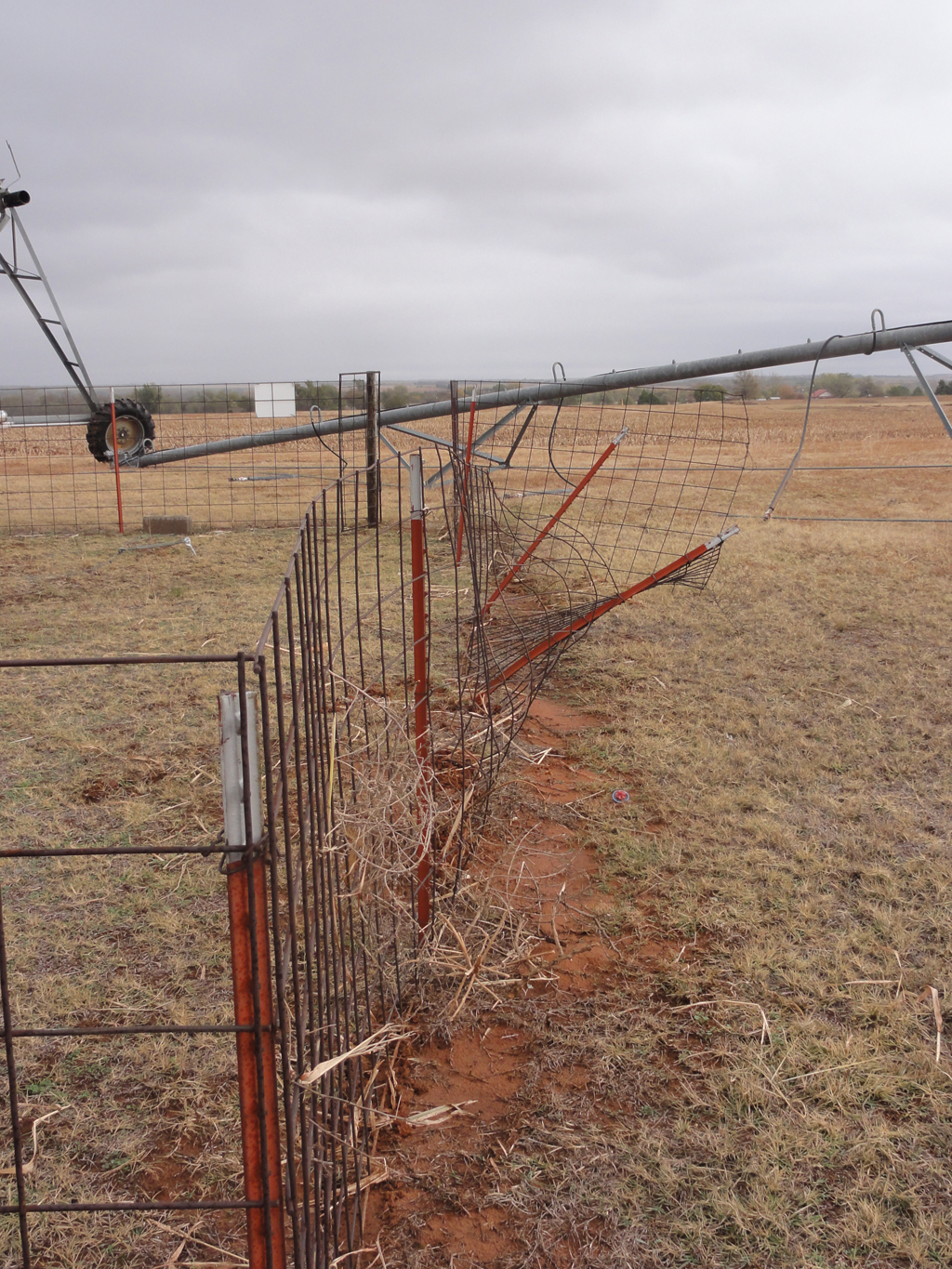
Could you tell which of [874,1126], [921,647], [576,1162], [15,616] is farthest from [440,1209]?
[15,616]

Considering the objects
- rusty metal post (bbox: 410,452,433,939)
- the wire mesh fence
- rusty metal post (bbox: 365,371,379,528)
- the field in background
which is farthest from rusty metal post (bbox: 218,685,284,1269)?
rusty metal post (bbox: 365,371,379,528)

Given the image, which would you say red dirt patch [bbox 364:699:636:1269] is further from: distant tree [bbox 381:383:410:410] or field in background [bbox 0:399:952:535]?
distant tree [bbox 381:383:410:410]

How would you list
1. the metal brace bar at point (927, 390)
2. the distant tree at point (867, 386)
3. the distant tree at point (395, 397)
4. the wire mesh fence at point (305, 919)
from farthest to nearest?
the distant tree at point (867, 386) < the distant tree at point (395, 397) < the metal brace bar at point (927, 390) < the wire mesh fence at point (305, 919)

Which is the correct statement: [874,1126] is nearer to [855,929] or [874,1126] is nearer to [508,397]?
[855,929]

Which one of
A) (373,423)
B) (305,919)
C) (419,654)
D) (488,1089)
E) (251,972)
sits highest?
(373,423)

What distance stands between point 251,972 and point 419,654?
66.1 inches

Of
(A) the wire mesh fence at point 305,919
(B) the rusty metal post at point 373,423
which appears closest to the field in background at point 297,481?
(B) the rusty metal post at point 373,423

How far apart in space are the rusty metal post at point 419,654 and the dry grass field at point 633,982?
408 millimetres

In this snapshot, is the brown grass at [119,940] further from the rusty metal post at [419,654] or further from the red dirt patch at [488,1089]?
the rusty metal post at [419,654]

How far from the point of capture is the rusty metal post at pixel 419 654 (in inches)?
116

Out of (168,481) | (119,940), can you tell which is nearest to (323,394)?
(168,481)

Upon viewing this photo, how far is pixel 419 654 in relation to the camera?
298cm

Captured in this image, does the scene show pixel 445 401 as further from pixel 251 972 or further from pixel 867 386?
pixel 867 386

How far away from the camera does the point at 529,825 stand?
13.6 ft
